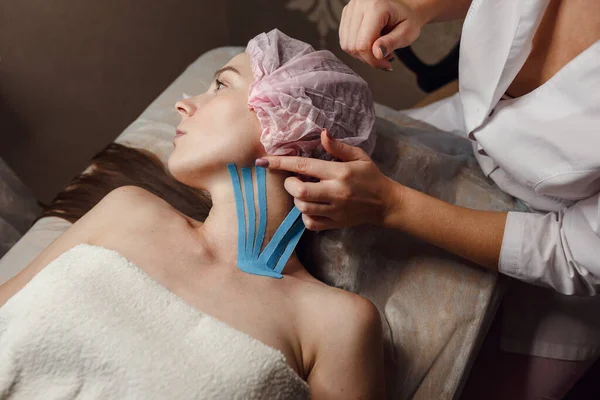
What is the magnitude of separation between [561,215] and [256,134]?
65 centimetres

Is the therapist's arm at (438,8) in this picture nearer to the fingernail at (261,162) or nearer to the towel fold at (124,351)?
the fingernail at (261,162)

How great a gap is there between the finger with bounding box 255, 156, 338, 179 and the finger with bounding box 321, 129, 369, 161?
36 millimetres

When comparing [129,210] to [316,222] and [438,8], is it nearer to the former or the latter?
[316,222]

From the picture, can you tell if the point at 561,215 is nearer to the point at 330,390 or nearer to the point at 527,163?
the point at 527,163

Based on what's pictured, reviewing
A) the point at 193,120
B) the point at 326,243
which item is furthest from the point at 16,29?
the point at 326,243

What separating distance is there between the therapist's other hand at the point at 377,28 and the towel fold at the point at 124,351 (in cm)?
60

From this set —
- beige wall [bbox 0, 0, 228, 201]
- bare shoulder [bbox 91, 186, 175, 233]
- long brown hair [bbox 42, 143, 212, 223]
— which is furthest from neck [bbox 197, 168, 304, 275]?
beige wall [bbox 0, 0, 228, 201]

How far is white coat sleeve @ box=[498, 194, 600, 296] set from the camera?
3.32 ft

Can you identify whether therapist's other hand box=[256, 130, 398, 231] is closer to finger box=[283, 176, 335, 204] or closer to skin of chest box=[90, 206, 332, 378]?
finger box=[283, 176, 335, 204]

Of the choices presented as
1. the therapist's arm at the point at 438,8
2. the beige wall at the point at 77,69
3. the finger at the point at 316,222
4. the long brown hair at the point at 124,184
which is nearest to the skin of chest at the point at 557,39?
the therapist's arm at the point at 438,8

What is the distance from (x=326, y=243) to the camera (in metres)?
1.23

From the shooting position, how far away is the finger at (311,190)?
973 mm

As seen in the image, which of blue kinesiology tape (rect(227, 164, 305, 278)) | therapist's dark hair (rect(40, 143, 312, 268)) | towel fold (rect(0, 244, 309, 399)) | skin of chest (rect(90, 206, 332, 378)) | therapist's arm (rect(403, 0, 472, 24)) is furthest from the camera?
therapist's dark hair (rect(40, 143, 312, 268))

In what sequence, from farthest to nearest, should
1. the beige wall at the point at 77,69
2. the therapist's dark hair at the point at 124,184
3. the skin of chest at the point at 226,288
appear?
1. the beige wall at the point at 77,69
2. the therapist's dark hair at the point at 124,184
3. the skin of chest at the point at 226,288
